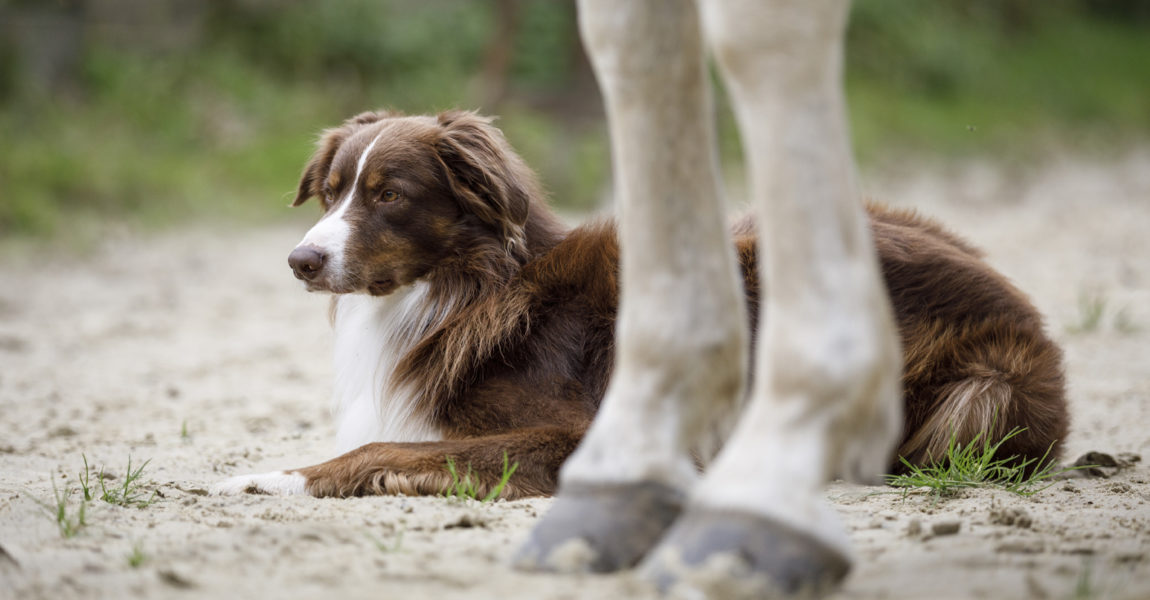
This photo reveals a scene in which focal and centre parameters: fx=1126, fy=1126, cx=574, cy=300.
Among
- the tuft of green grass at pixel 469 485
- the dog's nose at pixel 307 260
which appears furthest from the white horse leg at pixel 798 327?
the dog's nose at pixel 307 260

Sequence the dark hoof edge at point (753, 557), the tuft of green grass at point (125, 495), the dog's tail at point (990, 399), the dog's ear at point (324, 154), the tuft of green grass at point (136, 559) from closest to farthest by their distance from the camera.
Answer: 1. the dark hoof edge at point (753, 557)
2. the tuft of green grass at point (136, 559)
3. the tuft of green grass at point (125, 495)
4. the dog's tail at point (990, 399)
5. the dog's ear at point (324, 154)

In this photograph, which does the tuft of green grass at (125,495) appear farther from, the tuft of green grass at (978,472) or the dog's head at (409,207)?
the tuft of green grass at (978,472)

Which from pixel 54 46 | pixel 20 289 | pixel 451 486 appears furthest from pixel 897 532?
pixel 54 46

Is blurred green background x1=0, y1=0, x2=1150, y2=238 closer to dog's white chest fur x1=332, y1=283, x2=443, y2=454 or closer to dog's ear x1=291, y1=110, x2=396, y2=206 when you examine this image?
dog's ear x1=291, y1=110, x2=396, y2=206

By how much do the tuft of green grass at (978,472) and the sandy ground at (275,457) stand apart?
0.06 metres

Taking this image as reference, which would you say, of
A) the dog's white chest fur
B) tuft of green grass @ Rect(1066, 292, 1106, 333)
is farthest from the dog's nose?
tuft of green grass @ Rect(1066, 292, 1106, 333)

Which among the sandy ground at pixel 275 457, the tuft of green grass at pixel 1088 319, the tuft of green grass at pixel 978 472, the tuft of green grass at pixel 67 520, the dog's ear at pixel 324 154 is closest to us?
the sandy ground at pixel 275 457

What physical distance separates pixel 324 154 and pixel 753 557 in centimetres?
275

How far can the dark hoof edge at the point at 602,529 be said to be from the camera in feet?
7.08

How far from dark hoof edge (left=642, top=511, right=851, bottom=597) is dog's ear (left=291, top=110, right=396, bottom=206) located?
8.35 feet

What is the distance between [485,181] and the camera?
3848 mm

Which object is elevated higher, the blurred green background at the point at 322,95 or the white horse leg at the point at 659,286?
the blurred green background at the point at 322,95

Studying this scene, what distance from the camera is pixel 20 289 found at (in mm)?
7660

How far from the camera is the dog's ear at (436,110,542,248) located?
3838 mm
